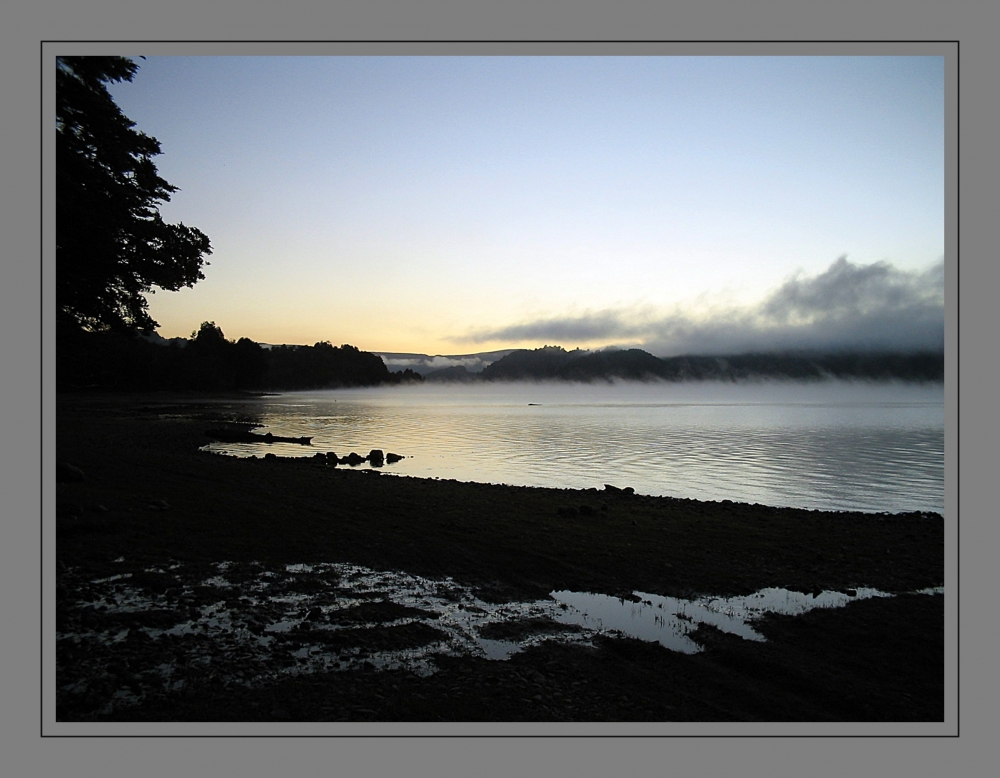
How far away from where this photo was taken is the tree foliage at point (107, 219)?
1245 centimetres

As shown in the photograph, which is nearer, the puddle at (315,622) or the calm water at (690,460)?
the puddle at (315,622)

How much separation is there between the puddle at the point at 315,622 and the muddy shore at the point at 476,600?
0.04 meters

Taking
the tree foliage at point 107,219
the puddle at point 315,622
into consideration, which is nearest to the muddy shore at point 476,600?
the puddle at point 315,622

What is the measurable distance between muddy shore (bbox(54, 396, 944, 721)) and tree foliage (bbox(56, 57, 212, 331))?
4708 millimetres

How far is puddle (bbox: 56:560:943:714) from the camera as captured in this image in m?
6.70

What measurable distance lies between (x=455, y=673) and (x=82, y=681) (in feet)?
12.8

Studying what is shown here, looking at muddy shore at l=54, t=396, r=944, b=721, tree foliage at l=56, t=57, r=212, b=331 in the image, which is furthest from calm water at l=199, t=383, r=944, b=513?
tree foliage at l=56, t=57, r=212, b=331

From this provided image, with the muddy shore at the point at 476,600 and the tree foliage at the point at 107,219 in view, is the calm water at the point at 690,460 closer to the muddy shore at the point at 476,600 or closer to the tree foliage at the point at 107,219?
the muddy shore at the point at 476,600

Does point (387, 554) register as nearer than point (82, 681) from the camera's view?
No

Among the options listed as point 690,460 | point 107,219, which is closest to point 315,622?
point 107,219

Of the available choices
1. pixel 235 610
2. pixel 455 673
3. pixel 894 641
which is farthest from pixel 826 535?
pixel 235 610

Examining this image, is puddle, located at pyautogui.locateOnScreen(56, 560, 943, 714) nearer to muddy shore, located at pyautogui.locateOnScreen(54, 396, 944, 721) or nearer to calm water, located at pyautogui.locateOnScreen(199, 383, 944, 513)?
muddy shore, located at pyautogui.locateOnScreen(54, 396, 944, 721)
